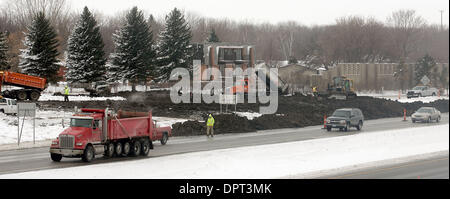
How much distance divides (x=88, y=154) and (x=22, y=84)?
29758 millimetres

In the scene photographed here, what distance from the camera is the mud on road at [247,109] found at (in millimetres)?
42622

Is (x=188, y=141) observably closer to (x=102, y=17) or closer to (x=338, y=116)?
(x=338, y=116)

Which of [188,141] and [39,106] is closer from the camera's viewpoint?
[188,141]

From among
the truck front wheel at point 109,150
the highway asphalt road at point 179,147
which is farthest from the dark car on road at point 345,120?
the truck front wheel at point 109,150

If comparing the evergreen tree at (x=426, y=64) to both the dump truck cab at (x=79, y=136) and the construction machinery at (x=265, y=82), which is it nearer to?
the dump truck cab at (x=79, y=136)

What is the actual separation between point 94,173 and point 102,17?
391ft

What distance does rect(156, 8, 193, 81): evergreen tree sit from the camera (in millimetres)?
74875

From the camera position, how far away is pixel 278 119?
154 feet

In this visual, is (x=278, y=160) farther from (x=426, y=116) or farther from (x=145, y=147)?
(x=426, y=116)

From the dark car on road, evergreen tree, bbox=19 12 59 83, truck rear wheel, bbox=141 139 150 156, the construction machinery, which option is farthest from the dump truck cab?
evergreen tree, bbox=19 12 59 83

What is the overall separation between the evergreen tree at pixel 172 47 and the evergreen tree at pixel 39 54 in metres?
16.8

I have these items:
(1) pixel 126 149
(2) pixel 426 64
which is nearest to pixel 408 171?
(1) pixel 126 149
